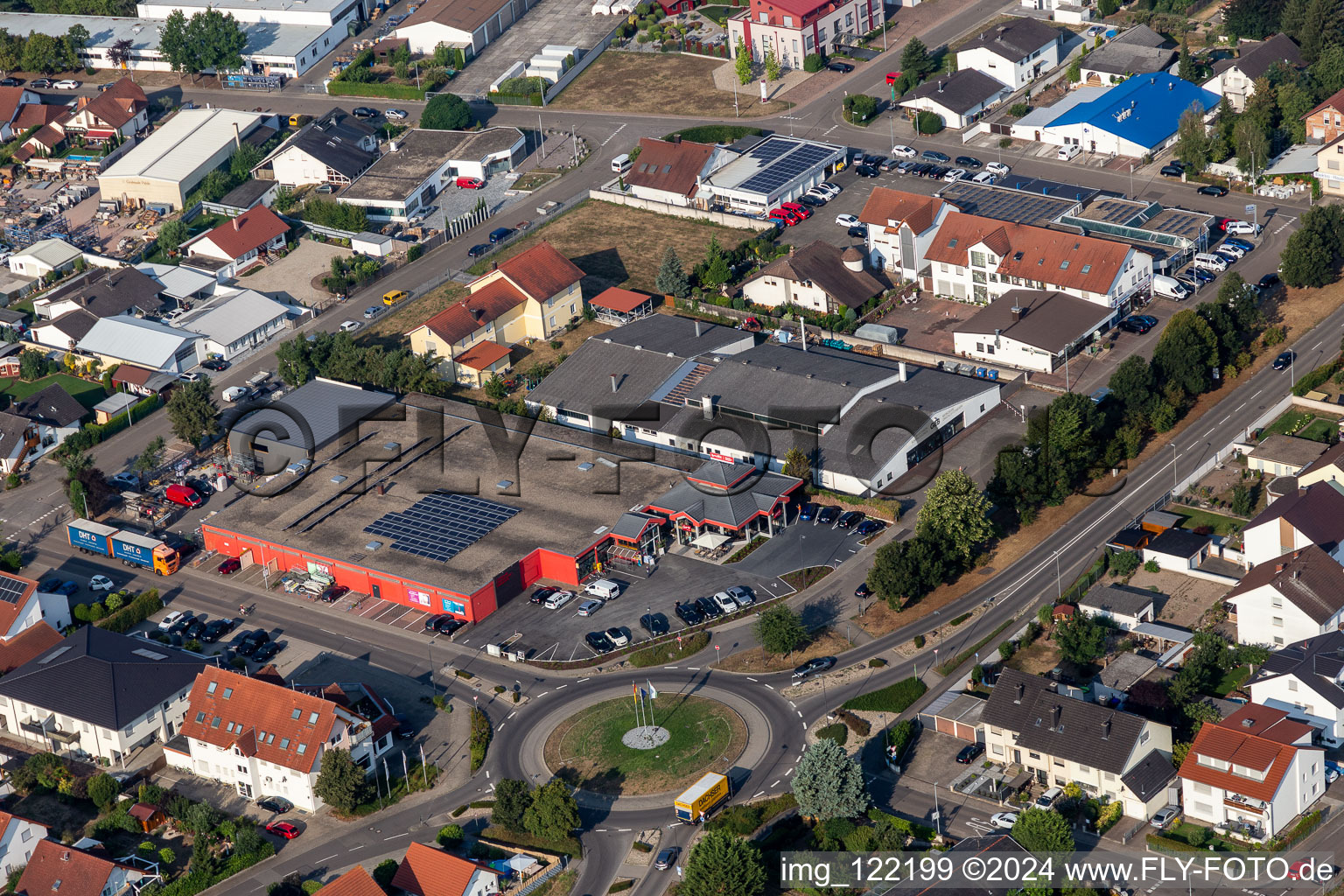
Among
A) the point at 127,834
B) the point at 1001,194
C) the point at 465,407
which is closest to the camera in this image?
the point at 127,834

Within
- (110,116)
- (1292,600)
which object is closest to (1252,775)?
(1292,600)

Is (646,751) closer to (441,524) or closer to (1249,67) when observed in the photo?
(441,524)

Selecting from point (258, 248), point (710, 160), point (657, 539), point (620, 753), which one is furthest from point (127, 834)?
point (710, 160)

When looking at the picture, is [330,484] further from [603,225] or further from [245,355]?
[603,225]

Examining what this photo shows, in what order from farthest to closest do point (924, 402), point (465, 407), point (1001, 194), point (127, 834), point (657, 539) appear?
point (1001, 194)
point (465, 407)
point (924, 402)
point (657, 539)
point (127, 834)

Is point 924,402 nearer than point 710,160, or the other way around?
point 924,402

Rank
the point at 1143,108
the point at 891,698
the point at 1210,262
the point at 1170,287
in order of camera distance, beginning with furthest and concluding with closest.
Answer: the point at 1143,108 < the point at 1210,262 < the point at 1170,287 < the point at 891,698
